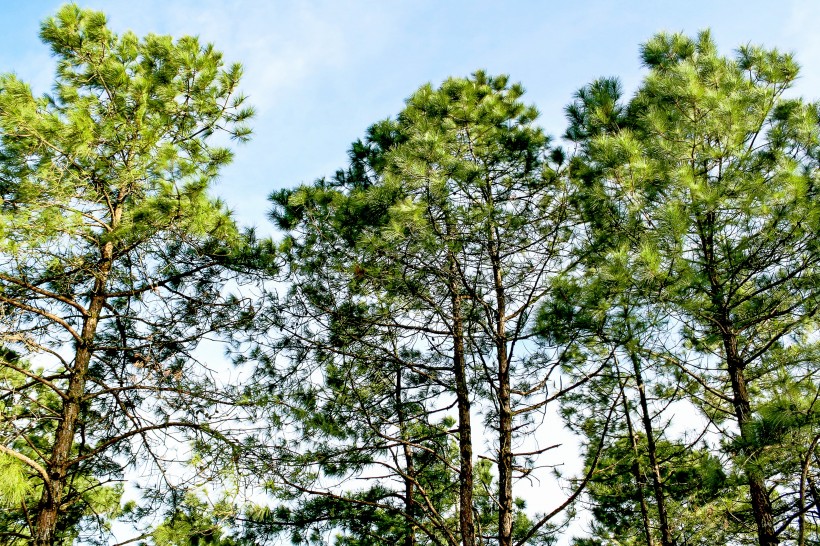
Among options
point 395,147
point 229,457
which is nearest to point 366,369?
point 229,457

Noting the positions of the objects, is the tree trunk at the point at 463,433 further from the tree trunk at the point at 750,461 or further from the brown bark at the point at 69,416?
the brown bark at the point at 69,416

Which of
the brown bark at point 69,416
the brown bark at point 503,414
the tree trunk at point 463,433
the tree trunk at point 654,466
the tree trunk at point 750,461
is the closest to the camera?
the tree trunk at point 750,461

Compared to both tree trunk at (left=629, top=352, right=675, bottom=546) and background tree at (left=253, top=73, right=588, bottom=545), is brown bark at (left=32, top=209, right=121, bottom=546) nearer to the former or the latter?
background tree at (left=253, top=73, right=588, bottom=545)

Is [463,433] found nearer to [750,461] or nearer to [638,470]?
[750,461]

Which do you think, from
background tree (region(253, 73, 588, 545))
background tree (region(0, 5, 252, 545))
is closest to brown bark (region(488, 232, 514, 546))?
background tree (region(253, 73, 588, 545))

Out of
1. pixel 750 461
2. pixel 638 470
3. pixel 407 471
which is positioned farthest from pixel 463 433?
pixel 638 470

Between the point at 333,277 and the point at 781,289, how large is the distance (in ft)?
15.4

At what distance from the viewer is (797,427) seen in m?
4.42

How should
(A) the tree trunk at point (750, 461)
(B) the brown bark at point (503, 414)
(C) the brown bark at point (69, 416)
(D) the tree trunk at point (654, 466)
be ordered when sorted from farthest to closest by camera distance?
(D) the tree trunk at point (654, 466), (B) the brown bark at point (503, 414), (C) the brown bark at point (69, 416), (A) the tree trunk at point (750, 461)

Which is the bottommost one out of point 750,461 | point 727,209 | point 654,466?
point 750,461

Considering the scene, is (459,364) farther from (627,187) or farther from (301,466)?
(627,187)

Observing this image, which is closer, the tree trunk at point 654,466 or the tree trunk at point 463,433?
the tree trunk at point 463,433

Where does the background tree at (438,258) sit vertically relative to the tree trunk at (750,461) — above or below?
above

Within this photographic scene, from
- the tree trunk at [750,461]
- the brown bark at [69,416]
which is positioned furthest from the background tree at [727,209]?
the brown bark at [69,416]
